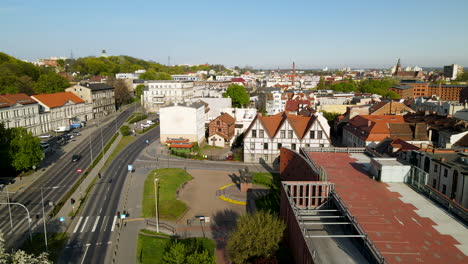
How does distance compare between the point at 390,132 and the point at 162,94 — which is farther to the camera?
the point at 162,94

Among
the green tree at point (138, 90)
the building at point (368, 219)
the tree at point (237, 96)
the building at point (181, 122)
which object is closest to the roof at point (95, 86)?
the green tree at point (138, 90)

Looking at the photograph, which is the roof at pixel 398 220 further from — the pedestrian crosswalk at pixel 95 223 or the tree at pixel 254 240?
the pedestrian crosswalk at pixel 95 223

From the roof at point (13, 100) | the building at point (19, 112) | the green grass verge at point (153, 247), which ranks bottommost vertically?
the green grass verge at point (153, 247)

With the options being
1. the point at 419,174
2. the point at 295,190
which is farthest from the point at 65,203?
the point at 419,174

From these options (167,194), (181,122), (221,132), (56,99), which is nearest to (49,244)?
(167,194)

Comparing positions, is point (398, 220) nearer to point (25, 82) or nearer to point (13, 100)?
point (13, 100)

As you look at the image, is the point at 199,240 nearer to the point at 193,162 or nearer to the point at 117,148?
the point at 193,162

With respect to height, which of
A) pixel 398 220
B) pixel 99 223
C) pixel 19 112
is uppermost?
pixel 19 112
